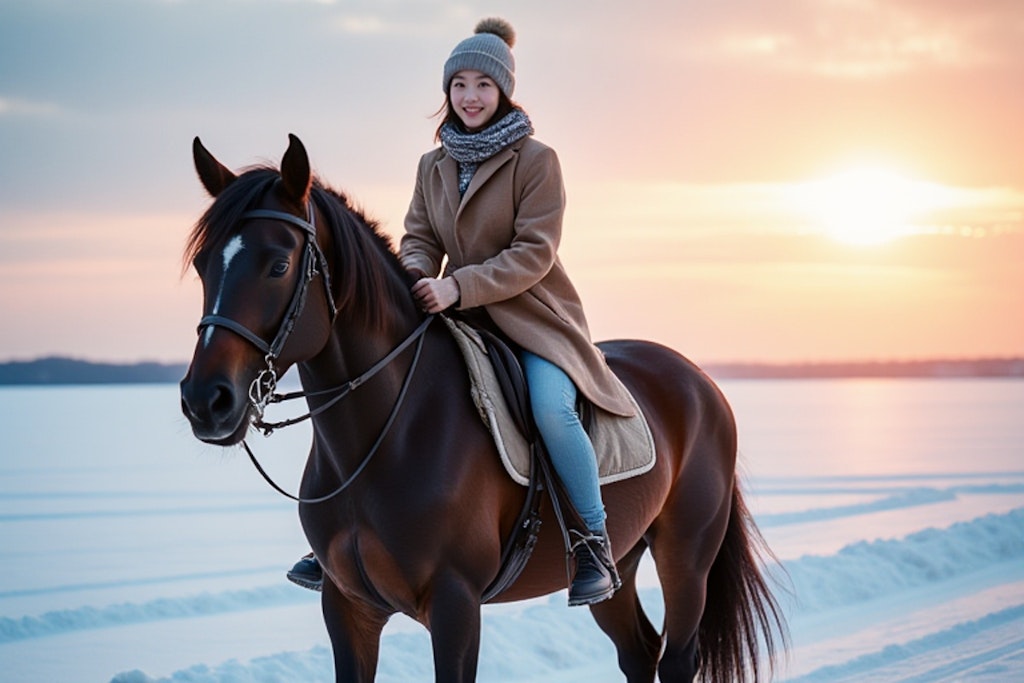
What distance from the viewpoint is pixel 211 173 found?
338 cm

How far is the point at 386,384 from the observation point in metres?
3.59

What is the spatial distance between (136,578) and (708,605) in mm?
5191

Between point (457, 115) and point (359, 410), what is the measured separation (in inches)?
47.4

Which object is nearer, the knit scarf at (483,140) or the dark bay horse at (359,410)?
the dark bay horse at (359,410)

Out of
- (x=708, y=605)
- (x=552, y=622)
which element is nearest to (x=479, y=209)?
(x=708, y=605)

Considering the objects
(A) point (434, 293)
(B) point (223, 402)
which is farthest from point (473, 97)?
(B) point (223, 402)

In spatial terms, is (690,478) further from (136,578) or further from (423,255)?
(136,578)

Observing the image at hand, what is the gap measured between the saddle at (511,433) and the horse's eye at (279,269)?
0.82 metres

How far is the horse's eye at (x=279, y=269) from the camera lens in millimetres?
3134

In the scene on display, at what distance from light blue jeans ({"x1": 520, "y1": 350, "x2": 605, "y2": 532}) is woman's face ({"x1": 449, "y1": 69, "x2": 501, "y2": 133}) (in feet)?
2.89

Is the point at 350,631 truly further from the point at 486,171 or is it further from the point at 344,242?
the point at 486,171

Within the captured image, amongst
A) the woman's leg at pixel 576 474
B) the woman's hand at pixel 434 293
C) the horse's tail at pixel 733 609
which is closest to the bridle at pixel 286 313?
the woman's hand at pixel 434 293

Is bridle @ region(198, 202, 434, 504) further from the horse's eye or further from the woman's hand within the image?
the woman's hand

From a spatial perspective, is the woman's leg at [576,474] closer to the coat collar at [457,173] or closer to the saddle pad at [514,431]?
the saddle pad at [514,431]
